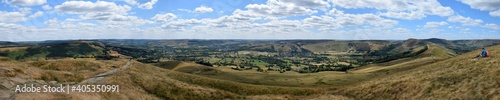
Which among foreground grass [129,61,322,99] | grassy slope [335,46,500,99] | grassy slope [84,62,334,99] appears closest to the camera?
grassy slope [335,46,500,99]

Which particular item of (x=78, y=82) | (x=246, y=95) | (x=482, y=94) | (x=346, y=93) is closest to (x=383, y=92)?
(x=346, y=93)

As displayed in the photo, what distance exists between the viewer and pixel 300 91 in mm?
78875

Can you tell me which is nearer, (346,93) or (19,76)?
(19,76)

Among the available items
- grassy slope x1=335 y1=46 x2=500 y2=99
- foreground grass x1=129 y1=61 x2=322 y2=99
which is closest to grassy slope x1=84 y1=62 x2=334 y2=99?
foreground grass x1=129 y1=61 x2=322 y2=99

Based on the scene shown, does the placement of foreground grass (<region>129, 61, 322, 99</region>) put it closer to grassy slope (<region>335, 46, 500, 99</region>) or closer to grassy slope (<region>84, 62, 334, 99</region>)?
grassy slope (<region>84, 62, 334, 99</region>)

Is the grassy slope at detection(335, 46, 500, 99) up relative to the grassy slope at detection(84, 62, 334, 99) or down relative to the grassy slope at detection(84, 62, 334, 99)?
up

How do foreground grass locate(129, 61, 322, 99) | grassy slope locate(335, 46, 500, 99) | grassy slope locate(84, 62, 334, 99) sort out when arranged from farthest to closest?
foreground grass locate(129, 61, 322, 99), grassy slope locate(84, 62, 334, 99), grassy slope locate(335, 46, 500, 99)

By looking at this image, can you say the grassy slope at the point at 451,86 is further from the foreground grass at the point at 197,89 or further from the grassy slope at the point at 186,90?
the foreground grass at the point at 197,89

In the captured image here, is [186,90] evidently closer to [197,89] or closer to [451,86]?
[197,89]

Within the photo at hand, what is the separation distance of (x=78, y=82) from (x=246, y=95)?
32.7 m

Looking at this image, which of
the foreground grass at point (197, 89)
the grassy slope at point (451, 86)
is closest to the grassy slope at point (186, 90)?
the foreground grass at point (197, 89)

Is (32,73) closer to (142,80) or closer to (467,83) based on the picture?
(142,80)

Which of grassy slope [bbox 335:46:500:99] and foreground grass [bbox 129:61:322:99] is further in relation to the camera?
foreground grass [bbox 129:61:322:99]

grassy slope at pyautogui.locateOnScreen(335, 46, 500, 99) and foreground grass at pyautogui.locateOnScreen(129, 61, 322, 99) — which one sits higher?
grassy slope at pyautogui.locateOnScreen(335, 46, 500, 99)
